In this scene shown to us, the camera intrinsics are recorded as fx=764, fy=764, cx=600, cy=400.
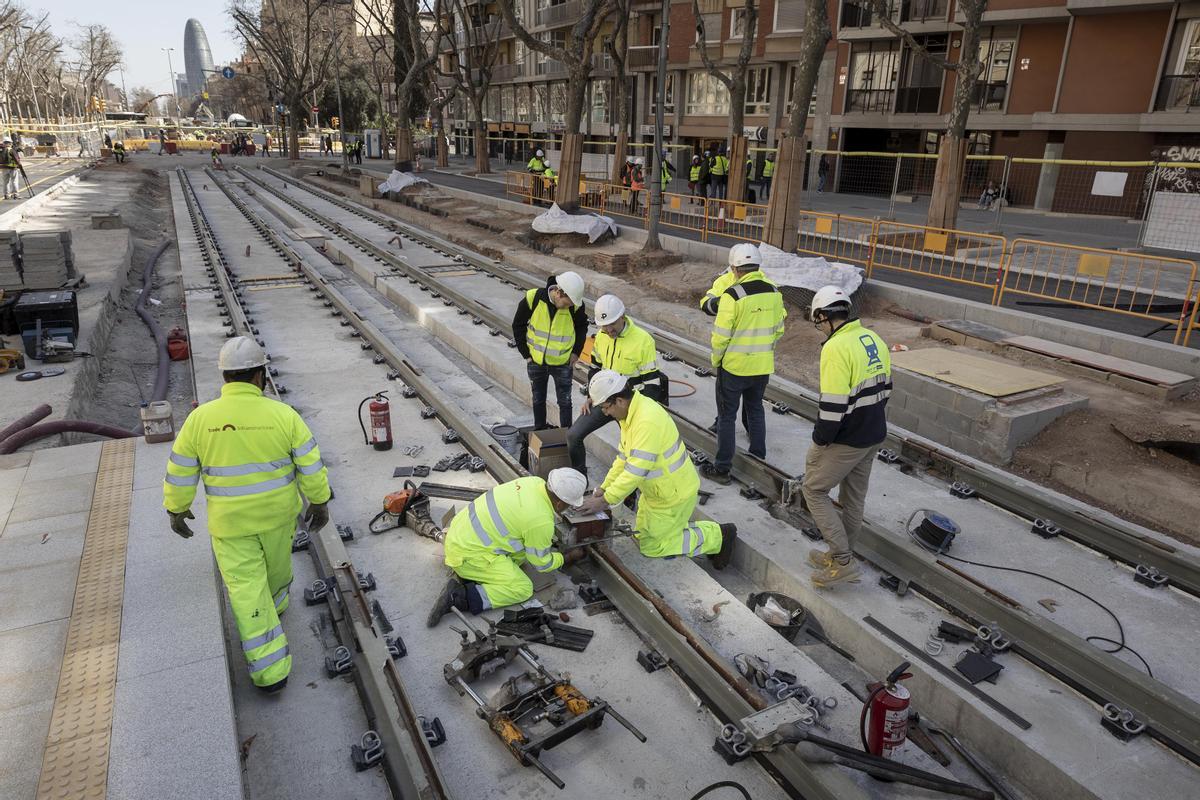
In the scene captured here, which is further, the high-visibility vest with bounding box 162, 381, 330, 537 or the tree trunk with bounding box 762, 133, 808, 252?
the tree trunk with bounding box 762, 133, 808, 252

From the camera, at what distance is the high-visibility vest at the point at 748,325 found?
7.08m

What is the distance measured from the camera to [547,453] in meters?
7.07

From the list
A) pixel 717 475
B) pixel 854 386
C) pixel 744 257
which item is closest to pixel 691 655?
pixel 854 386

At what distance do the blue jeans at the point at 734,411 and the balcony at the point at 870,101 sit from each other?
97.1ft

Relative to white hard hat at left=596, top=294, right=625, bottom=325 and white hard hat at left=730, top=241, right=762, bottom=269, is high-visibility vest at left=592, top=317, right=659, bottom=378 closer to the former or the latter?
white hard hat at left=596, top=294, right=625, bottom=325

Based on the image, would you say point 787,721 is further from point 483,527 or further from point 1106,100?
point 1106,100

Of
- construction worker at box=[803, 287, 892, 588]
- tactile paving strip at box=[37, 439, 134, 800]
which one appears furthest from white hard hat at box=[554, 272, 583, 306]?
tactile paving strip at box=[37, 439, 134, 800]

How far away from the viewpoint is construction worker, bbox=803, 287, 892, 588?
5.34 m

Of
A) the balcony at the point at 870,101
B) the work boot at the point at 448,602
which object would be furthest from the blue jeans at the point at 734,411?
the balcony at the point at 870,101

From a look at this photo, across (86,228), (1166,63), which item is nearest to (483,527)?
(86,228)

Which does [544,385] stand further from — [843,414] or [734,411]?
[843,414]

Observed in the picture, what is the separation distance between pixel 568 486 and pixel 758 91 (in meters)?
38.6

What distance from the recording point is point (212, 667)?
430cm

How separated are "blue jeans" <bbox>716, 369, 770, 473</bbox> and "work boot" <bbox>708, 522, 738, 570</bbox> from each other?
49.3 inches
